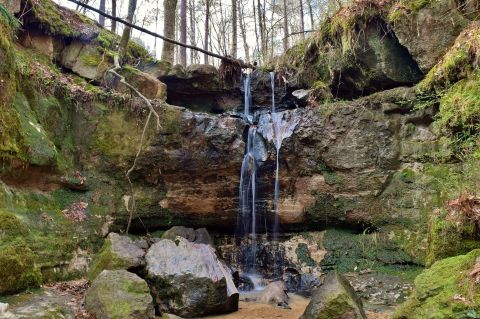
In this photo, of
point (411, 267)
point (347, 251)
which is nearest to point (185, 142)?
point (347, 251)

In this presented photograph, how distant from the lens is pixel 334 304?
4453 mm

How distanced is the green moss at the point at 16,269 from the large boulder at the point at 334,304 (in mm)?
3231

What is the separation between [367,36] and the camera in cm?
769

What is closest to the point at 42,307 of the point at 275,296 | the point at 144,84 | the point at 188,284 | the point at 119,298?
the point at 119,298

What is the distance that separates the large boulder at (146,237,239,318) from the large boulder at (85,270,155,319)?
0.59 metres

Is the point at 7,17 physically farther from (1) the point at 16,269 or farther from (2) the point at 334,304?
(2) the point at 334,304

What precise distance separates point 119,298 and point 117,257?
3.05 ft

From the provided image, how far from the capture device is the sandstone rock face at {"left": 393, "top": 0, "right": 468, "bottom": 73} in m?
6.64

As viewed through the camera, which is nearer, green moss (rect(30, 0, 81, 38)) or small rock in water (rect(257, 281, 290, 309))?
small rock in water (rect(257, 281, 290, 309))

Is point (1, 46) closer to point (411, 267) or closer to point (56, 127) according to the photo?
point (56, 127)

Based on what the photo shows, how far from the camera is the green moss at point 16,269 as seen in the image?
3.86 m

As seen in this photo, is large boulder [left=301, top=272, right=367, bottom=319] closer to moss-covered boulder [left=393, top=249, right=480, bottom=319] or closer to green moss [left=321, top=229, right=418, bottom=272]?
moss-covered boulder [left=393, top=249, right=480, bottom=319]

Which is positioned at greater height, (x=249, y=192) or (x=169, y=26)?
(x=169, y=26)

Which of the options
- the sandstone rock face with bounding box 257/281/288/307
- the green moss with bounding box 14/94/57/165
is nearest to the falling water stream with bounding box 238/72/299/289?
the sandstone rock face with bounding box 257/281/288/307
